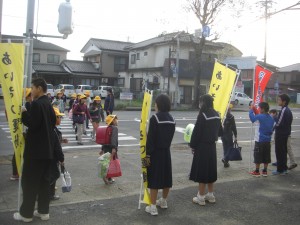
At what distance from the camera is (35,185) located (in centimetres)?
470

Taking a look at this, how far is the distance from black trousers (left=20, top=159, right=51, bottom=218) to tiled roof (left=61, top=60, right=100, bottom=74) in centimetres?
3994

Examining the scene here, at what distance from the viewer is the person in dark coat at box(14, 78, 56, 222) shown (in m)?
4.57

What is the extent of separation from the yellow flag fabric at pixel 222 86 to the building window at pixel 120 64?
39101mm

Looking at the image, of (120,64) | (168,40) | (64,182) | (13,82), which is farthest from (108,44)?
(13,82)

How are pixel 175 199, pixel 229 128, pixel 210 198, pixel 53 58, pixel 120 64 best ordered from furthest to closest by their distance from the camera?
pixel 53 58 < pixel 120 64 < pixel 229 128 < pixel 175 199 < pixel 210 198

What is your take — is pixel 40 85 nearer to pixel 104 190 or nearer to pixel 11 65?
pixel 11 65

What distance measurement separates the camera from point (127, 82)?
43.4 meters

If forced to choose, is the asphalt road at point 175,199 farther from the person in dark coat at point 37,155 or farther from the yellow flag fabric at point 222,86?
the yellow flag fabric at point 222,86

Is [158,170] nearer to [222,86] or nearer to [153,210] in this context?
[153,210]

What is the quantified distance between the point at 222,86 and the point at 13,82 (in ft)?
13.5

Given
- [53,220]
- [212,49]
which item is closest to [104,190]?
[53,220]

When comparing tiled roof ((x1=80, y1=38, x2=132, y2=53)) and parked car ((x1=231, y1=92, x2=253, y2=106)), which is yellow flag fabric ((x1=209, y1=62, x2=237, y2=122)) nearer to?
parked car ((x1=231, y1=92, x2=253, y2=106))

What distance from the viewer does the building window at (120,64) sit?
45719mm

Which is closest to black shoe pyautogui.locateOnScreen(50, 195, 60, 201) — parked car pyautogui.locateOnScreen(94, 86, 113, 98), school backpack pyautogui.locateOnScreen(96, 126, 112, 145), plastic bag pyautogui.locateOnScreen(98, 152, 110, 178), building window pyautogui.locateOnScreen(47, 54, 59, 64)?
plastic bag pyautogui.locateOnScreen(98, 152, 110, 178)
